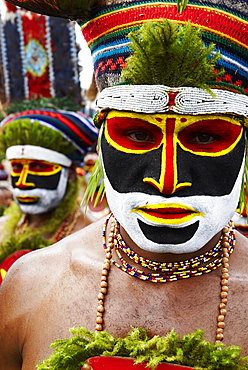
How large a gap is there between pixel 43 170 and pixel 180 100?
3.80 m

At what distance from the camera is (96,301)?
251cm

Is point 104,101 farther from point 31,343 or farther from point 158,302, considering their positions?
point 31,343

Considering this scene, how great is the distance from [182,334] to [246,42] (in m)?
1.28

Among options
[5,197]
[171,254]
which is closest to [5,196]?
[5,197]

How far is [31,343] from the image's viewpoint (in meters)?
2.53

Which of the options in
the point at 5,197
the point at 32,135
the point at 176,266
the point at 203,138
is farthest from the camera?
the point at 5,197

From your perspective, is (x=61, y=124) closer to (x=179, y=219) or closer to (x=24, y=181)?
(x=24, y=181)

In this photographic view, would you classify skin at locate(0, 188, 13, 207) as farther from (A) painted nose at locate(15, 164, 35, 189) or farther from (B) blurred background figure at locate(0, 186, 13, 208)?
(A) painted nose at locate(15, 164, 35, 189)

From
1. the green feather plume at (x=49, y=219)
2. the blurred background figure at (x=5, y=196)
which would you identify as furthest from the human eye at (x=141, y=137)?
the blurred background figure at (x=5, y=196)

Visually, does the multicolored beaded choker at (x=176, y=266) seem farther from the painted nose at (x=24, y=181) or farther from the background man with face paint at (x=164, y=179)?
the painted nose at (x=24, y=181)

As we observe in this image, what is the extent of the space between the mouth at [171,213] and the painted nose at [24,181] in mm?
3678

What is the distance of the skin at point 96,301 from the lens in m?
2.37

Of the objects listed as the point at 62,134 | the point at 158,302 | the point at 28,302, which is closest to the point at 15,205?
the point at 62,134

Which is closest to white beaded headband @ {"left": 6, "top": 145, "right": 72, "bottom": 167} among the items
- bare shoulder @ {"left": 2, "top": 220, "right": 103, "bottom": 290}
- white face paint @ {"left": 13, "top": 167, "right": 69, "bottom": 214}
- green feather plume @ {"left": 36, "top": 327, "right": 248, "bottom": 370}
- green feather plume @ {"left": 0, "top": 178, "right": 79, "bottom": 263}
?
white face paint @ {"left": 13, "top": 167, "right": 69, "bottom": 214}
